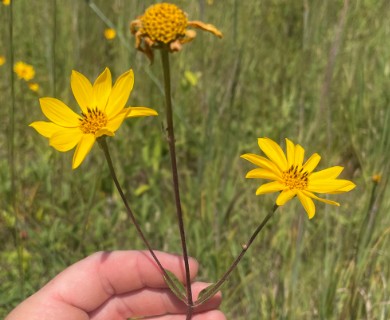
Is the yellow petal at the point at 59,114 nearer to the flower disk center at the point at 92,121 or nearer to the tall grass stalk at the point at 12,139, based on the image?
the flower disk center at the point at 92,121

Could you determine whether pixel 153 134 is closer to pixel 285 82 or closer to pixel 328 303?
pixel 285 82

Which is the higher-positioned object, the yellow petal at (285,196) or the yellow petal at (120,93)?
the yellow petal at (120,93)

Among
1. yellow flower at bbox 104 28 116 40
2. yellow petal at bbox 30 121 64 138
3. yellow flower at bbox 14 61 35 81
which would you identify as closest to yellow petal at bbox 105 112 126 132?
yellow petal at bbox 30 121 64 138

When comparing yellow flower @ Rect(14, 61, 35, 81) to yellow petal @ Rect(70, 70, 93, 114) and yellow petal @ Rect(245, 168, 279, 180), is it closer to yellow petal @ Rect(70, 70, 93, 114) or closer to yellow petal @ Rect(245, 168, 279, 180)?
yellow petal @ Rect(70, 70, 93, 114)

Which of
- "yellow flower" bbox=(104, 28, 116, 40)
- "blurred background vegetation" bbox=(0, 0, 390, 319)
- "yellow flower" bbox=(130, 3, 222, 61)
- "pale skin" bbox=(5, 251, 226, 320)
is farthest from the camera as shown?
"yellow flower" bbox=(104, 28, 116, 40)

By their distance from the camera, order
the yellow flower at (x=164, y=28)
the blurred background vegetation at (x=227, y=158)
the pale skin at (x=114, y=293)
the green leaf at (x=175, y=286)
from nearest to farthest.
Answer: the yellow flower at (x=164, y=28) < the green leaf at (x=175, y=286) < the pale skin at (x=114, y=293) < the blurred background vegetation at (x=227, y=158)

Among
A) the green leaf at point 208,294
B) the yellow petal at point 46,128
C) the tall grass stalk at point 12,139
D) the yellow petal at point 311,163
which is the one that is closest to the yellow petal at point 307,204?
the yellow petal at point 311,163

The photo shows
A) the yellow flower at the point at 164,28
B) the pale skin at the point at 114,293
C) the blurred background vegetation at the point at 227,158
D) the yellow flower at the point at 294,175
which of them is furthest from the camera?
the blurred background vegetation at the point at 227,158
